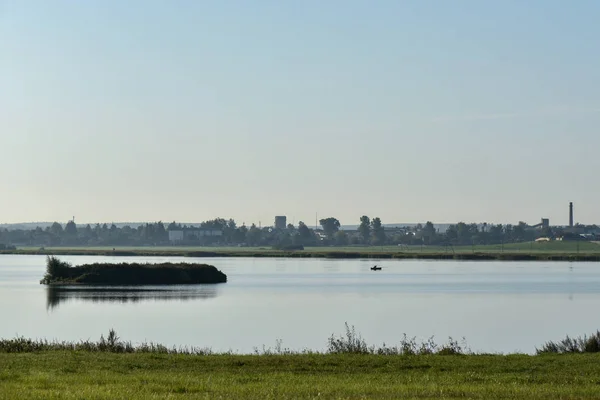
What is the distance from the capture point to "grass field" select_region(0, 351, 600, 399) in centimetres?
2164

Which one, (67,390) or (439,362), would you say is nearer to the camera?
(67,390)

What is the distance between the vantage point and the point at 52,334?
49.8 meters

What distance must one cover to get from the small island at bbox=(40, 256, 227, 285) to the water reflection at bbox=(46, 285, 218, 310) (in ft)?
17.5

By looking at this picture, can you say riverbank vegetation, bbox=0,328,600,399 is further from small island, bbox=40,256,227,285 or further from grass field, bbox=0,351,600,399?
small island, bbox=40,256,227,285

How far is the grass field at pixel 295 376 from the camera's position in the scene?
21641 mm

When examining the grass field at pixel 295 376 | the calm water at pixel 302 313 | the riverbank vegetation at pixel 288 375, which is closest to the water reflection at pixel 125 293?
the calm water at pixel 302 313

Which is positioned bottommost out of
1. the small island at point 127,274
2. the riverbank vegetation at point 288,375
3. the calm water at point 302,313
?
the calm water at point 302,313

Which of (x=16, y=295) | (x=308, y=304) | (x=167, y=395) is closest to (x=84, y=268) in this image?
(x=16, y=295)

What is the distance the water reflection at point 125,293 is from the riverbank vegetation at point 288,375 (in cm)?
4198

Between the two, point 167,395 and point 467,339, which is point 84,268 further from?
point 167,395

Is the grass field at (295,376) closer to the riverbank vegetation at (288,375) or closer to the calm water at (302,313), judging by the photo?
the riverbank vegetation at (288,375)

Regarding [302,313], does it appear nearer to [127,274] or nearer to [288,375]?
[288,375]

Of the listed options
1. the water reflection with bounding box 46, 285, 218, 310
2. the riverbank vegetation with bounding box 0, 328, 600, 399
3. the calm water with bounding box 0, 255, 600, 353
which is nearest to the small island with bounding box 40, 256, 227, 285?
the calm water with bounding box 0, 255, 600, 353

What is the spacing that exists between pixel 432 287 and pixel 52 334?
53772mm
